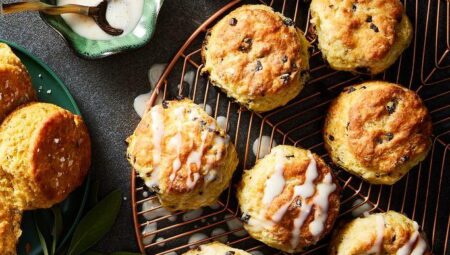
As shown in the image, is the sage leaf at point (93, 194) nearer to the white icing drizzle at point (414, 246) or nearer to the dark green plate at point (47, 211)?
the dark green plate at point (47, 211)

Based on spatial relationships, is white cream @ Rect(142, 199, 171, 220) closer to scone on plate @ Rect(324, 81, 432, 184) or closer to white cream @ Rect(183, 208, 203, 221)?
white cream @ Rect(183, 208, 203, 221)

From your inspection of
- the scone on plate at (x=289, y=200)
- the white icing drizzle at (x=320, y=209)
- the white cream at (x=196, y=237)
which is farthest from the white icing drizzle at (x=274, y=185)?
the white cream at (x=196, y=237)

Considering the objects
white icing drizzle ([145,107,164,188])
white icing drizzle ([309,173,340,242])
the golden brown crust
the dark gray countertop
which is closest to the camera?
the golden brown crust

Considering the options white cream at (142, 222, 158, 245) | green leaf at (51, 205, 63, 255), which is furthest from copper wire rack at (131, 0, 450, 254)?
green leaf at (51, 205, 63, 255)

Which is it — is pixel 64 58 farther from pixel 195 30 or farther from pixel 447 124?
pixel 447 124

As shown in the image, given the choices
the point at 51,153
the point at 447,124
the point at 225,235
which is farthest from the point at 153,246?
the point at 447,124

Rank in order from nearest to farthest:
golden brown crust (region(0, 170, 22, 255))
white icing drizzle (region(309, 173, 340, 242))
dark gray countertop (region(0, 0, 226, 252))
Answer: golden brown crust (region(0, 170, 22, 255)), white icing drizzle (region(309, 173, 340, 242)), dark gray countertop (region(0, 0, 226, 252))

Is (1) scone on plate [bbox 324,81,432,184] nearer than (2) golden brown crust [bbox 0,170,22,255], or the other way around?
(2) golden brown crust [bbox 0,170,22,255]
